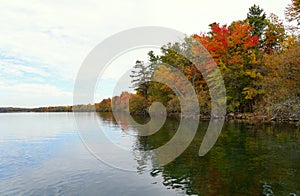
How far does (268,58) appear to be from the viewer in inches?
1499

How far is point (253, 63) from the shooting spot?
42.8 m

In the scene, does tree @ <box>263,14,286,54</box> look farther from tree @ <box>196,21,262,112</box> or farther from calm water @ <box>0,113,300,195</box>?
calm water @ <box>0,113,300,195</box>

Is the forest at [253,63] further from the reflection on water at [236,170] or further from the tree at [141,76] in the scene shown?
the tree at [141,76]

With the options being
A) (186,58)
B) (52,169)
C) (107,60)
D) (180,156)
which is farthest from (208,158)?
(186,58)

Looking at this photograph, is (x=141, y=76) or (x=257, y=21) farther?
(x=141, y=76)

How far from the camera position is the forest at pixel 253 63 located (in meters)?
32.6

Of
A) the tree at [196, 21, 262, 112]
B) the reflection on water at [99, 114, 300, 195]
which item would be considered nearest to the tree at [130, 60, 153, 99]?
the tree at [196, 21, 262, 112]

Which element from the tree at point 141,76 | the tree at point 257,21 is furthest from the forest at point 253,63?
the tree at point 141,76

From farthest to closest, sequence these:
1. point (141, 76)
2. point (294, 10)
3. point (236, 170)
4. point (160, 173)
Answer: point (141, 76), point (294, 10), point (236, 170), point (160, 173)

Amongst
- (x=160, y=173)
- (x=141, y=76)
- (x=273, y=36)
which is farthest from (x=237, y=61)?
(x=141, y=76)

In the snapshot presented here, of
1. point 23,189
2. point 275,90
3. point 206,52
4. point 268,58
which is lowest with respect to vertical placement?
point 23,189

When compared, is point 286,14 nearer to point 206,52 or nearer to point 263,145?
point 206,52

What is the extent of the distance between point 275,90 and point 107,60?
79.4 ft

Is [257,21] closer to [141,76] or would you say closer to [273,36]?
[273,36]
